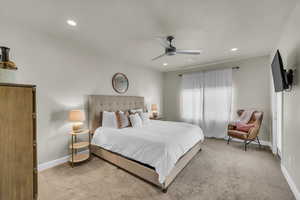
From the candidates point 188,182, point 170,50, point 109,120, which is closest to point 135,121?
point 109,120

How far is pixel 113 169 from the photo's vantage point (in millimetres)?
2551

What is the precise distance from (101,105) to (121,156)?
1.49 meters

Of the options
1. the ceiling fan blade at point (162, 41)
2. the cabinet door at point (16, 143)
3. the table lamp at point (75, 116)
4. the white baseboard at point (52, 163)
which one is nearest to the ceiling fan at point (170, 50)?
the ceiling fan blade at point (162, 41)

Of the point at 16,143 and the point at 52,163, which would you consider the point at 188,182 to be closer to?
the point at 16,143

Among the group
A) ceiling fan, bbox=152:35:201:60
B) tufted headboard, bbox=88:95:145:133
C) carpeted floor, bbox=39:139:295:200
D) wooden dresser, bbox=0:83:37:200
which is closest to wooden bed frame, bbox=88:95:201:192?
tufted headboard, bbox=88:95:145:133

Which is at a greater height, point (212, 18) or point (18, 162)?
point (212, 18)

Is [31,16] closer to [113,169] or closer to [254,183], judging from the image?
[113,169]

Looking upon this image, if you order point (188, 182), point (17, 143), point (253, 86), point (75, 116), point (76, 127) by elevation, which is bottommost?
point (188, 182)

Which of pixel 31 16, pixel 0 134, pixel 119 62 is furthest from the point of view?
pixel 119 62

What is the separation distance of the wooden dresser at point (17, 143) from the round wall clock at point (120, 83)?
7.91ft

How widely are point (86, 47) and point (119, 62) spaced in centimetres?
110

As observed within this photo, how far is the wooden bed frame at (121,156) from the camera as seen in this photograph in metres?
2.06

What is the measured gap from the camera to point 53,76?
2674mm

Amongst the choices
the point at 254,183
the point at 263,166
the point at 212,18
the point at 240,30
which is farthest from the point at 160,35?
the point at 263,166
